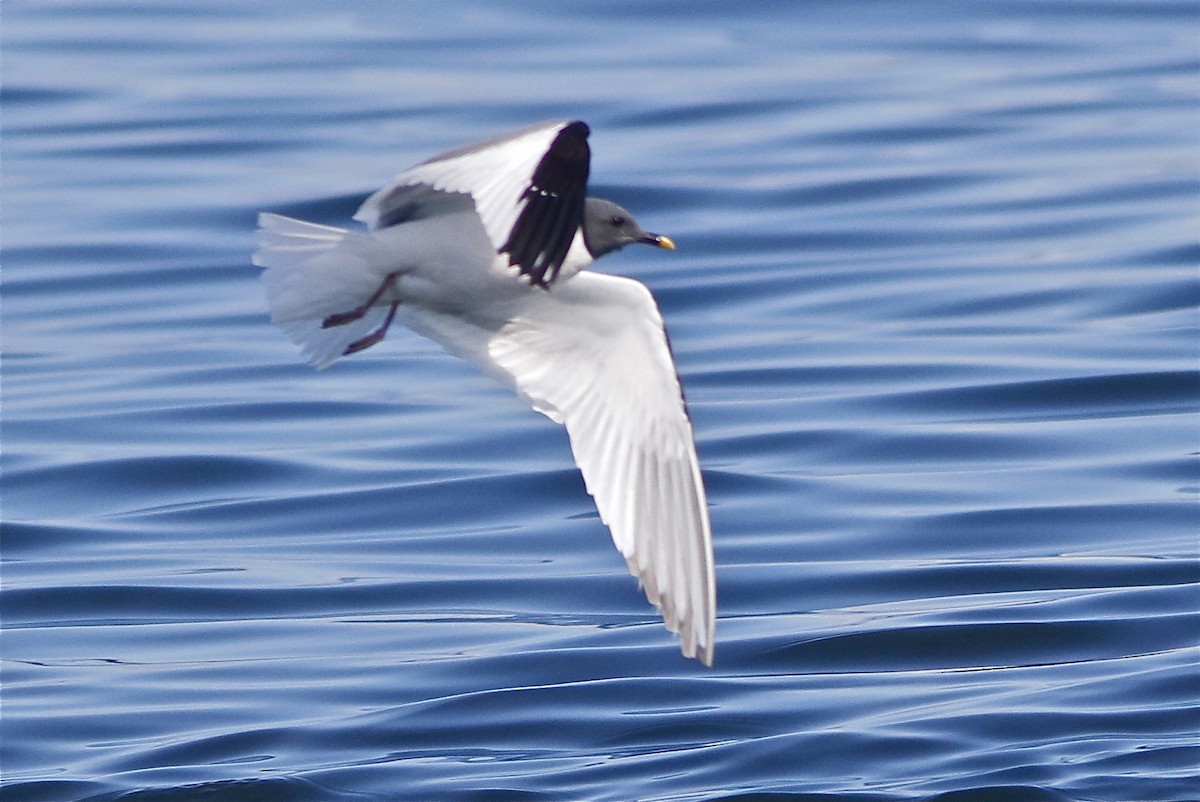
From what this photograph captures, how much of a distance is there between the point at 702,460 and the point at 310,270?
474 centimetres

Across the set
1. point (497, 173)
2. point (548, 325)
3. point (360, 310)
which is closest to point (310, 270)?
point (360, 310)

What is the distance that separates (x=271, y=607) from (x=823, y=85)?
520 inches

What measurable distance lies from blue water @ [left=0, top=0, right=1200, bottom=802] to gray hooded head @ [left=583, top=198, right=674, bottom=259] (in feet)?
5.89

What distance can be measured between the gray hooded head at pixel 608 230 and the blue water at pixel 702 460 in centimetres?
180

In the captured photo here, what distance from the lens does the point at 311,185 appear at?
56.2 feet

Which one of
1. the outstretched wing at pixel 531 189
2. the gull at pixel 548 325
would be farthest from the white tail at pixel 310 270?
the outstretched wing at pixel 531 189

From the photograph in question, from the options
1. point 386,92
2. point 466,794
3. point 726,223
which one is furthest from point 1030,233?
point 466,794

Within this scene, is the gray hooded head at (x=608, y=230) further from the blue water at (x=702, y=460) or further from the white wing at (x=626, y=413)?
the blue water at (x=702, y=460)

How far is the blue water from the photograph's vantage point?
8.15 m

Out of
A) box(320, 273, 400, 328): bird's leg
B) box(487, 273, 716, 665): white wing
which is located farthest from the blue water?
box(320, 273, 400, 328): bird's leg

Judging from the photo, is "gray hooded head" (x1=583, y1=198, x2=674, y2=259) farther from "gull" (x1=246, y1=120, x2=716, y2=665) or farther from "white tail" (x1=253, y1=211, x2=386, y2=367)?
"white tail" (x1=253, y1=211, x2=386, y2=367)

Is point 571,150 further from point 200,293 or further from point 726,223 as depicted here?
point 726,223

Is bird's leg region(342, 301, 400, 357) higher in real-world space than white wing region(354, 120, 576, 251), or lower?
lower

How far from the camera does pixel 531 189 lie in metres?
6.48
